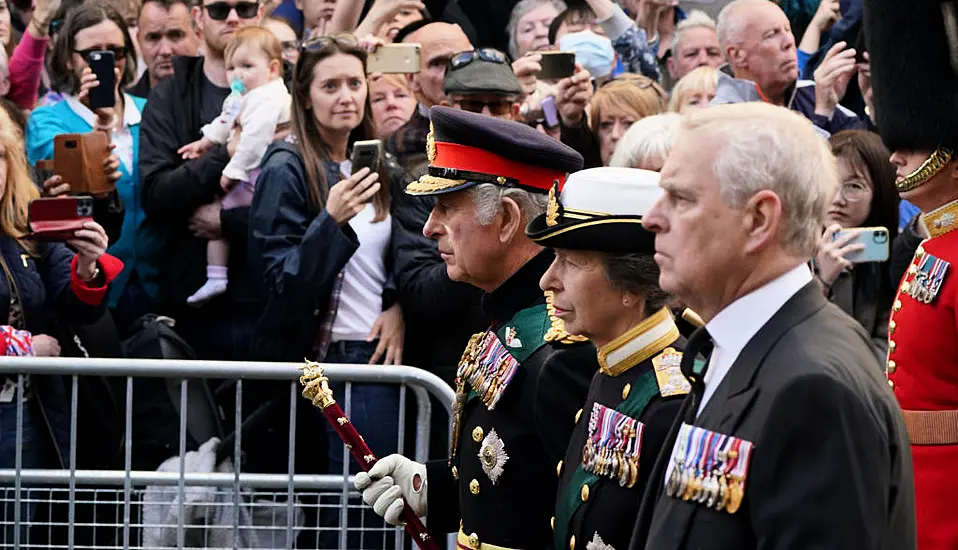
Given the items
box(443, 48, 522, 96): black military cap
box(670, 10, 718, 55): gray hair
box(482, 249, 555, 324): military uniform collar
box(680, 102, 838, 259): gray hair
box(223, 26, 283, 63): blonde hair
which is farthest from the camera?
box(670, 10, 718, 55): gray hair

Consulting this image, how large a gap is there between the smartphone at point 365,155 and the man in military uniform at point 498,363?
71.1 inches

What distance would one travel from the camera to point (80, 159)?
6609mm

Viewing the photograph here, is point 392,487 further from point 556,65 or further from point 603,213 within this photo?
point 556,65

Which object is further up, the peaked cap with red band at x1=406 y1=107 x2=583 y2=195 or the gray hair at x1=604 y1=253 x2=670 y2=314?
the peaked cap with red band at x1=406 y1=107 x2=583 y2=195

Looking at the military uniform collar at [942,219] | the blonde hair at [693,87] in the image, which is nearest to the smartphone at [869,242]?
the blonde hair at [693,87]

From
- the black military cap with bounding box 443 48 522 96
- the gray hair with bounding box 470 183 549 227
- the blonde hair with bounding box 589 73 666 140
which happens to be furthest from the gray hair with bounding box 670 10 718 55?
the gray hair with bounding box 470 183 549 227

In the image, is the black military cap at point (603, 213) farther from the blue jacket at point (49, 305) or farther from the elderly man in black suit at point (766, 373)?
the blue jacket at point (49, 305)

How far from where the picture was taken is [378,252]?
6.46 metres

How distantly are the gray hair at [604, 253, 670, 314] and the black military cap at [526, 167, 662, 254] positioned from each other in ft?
0.08

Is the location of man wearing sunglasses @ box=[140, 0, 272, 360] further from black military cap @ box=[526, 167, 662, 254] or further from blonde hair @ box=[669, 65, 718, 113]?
black military cap @ box=[526, 167, 662, 254]

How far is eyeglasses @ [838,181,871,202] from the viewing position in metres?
7.05

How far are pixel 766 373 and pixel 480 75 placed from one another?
4.19 metres

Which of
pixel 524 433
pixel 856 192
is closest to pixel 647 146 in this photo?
pixel 856 192

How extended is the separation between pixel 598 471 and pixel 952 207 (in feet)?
5.97
